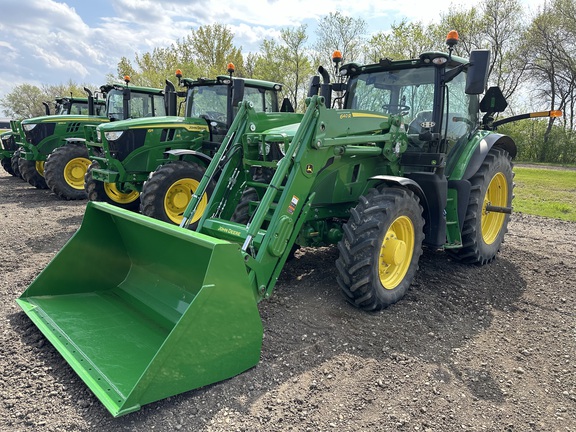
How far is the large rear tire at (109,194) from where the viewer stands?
8.30 metres

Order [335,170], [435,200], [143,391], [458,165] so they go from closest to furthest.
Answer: [143,391] → [335,170] → [435,200] → [458,165]

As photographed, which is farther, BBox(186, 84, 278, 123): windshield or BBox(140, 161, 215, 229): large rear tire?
BBox(186, 84, 278, 123): windshield

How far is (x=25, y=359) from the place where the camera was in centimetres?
323

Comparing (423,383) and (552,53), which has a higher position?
(552,53)

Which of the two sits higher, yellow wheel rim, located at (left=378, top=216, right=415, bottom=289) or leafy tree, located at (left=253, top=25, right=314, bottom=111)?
leafy tree, located at (left=253, top=25, right=314, bottom=111)

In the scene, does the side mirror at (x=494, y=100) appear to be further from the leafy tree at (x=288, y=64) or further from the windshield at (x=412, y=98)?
the leafy tree at (x=288, y=64)

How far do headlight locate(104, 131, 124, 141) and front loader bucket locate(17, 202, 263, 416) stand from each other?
4006 mm

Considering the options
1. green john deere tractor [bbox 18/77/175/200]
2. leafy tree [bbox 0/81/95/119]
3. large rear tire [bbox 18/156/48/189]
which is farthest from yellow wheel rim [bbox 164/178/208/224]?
leafy tree [bbox 0/81/95/119]

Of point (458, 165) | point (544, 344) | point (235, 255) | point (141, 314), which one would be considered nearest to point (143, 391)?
point (235, 255)

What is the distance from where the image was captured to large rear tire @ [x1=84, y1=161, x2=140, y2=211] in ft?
27.2

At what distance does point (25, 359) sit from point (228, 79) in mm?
5426

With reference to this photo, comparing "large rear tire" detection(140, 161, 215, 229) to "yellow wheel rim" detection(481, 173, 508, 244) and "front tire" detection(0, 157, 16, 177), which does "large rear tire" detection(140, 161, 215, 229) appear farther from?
"front tire" detection(0, 157, 16, 177)

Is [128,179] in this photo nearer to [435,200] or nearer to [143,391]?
[435,200]

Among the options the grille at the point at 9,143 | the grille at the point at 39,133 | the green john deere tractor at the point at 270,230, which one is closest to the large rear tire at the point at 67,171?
the grille at the point at 39,133
